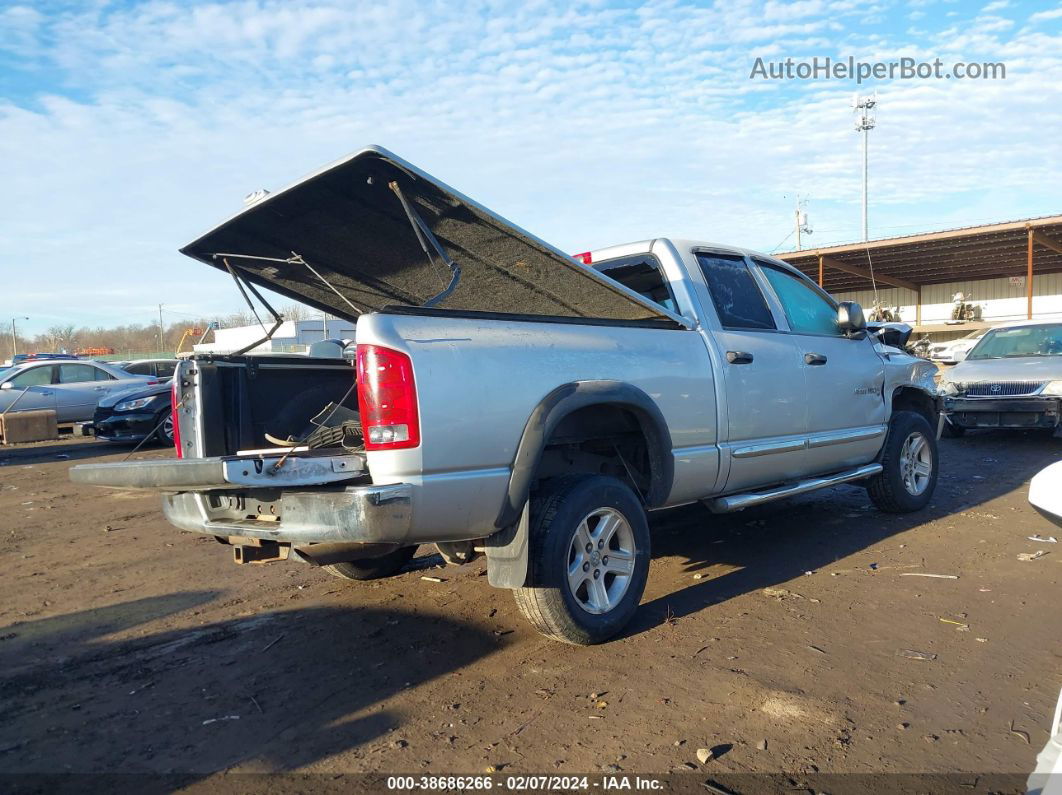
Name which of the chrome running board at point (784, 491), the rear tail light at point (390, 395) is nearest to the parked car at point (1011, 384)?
the chrome running board at point (784, 491)

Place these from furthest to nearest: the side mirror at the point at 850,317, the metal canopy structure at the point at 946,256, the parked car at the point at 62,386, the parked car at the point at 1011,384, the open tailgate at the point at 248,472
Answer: the metal canopy structure at the point at 946,256 → the parked car at the point at 62,386 → the parked car at the point at 1011,384 → the side mirror at the point at 850,317 → the open tailgate at the point at 248,472

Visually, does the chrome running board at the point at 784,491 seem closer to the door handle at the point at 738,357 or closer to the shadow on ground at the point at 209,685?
the door handle at the point at 738,357

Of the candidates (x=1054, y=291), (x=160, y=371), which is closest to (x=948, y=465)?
(x=160, y=371)

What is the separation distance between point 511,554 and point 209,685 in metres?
1.49

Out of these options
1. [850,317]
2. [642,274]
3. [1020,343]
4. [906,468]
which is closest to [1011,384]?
[1020,343]

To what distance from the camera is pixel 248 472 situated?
3.30 meters

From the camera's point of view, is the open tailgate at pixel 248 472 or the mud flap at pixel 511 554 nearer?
the open tailgate at pixel 248 472

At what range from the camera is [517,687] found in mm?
3582

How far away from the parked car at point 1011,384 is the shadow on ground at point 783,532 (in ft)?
4.56

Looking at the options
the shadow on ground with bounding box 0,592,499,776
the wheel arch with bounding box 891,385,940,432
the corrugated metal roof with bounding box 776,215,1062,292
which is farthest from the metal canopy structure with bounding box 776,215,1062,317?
the shadow on ground with bounding box 0,592,499,776

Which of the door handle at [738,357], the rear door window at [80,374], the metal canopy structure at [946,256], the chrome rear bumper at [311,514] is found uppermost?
the metal canopy structure at [946,256]

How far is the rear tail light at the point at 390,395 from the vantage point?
3.31 metres

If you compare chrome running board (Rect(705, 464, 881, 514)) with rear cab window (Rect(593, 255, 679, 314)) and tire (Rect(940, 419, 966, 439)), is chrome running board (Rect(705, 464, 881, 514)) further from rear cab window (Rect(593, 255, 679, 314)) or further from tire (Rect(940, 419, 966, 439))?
tire (Rect(940, 419, 966, 439))

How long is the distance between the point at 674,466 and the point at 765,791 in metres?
1.95
